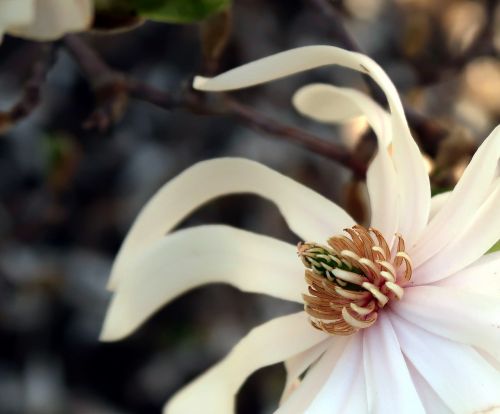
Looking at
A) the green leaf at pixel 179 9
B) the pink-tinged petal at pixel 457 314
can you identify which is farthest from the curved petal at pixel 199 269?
the green leaf at pixel 179 9

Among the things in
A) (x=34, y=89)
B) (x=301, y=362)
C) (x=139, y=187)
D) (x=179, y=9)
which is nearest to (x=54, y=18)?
(x=179, y=9)

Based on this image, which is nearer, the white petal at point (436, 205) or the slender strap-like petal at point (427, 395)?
the slender strap-like petal at point (427, 395)

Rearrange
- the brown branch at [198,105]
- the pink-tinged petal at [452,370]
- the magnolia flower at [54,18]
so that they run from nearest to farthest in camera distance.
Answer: the pink-tinged petal at [452,370], the magnolia flower at [54,18], the brown branch at [198,105]

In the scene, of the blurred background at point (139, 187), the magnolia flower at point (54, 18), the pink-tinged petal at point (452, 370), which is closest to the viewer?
the pink-tinged petal at point (452, 370)

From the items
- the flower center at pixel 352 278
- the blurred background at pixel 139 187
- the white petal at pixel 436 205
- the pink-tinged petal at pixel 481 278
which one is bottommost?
the blurred background at pixel 139 187

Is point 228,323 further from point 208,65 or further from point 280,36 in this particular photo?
point 208,65

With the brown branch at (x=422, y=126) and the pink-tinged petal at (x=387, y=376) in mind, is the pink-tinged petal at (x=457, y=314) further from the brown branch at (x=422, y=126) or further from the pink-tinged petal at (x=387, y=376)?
the brown branch at (x=422, y=126)

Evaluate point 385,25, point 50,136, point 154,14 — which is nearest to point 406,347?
point 154,14
